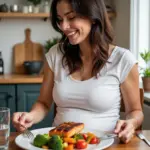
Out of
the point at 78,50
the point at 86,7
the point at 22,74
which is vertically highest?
the point at 86,7

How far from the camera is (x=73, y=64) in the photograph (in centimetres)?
161

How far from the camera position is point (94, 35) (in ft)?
5.16

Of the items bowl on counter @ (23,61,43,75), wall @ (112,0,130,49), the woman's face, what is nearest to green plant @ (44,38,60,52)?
bowl on counter @ (23,61,43,75)

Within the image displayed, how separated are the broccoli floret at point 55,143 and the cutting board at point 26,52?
247cm

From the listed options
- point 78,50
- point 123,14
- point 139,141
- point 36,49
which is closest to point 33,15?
point 36,49

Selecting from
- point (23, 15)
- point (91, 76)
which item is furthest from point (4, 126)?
point (23, 15)

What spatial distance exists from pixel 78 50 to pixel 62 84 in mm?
211

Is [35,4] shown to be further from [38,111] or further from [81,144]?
[81,144]

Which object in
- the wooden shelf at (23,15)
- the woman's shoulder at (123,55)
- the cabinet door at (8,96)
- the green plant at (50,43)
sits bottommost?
the cabinet door at (8,96)

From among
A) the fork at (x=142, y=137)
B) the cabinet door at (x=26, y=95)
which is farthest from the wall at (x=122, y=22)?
the fork at (x=142, y=137)

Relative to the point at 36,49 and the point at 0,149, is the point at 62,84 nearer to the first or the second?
the point at 0,149

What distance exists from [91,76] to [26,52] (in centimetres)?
207

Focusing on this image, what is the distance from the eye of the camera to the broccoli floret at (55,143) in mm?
1071

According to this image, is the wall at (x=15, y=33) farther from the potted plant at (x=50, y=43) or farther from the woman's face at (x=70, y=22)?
the woman's face at (x=70, y=22)
